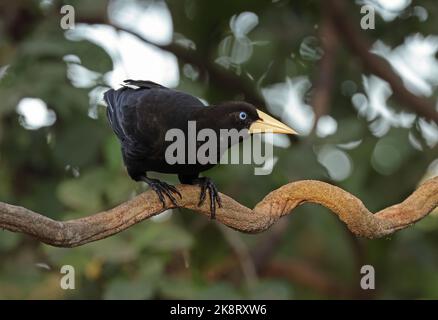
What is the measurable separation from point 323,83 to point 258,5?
2.43 ft

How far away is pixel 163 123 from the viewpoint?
3576 millimetres

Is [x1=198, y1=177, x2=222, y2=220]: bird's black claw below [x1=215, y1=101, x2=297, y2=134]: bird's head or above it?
below

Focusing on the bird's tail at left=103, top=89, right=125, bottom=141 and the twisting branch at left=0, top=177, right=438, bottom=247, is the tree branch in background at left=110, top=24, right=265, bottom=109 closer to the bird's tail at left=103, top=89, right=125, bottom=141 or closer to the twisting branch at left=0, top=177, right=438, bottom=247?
the bird's tail at left=103, top=89, right=125, bottom=141

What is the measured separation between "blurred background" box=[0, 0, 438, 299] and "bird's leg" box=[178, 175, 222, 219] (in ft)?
2.33

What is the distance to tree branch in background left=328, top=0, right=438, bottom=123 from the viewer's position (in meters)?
5.38

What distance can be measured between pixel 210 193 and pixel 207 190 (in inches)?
2.2

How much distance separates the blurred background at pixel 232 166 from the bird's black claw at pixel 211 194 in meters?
0.82

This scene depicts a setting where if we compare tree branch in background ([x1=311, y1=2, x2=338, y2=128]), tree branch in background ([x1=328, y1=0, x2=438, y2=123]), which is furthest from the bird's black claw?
tree branch in background ([x1=328, y1=0, x2=438, y2=123])

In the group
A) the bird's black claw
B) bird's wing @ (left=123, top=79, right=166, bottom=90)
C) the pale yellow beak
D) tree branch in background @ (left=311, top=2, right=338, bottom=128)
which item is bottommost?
the bird's black claw

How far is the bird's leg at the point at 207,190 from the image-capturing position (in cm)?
319

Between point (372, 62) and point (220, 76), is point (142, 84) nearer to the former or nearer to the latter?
point (220, 76)

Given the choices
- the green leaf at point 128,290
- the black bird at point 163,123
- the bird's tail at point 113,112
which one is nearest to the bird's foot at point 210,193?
the black bird at point 163,123

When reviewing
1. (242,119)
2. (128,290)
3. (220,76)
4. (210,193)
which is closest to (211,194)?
(210,193)

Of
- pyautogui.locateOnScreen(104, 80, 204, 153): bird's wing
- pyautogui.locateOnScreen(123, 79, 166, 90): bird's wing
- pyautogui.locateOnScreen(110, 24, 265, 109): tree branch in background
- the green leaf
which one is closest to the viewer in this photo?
pyautogui.locateOnScreen(104, 80, 204, 153): bird's wing
